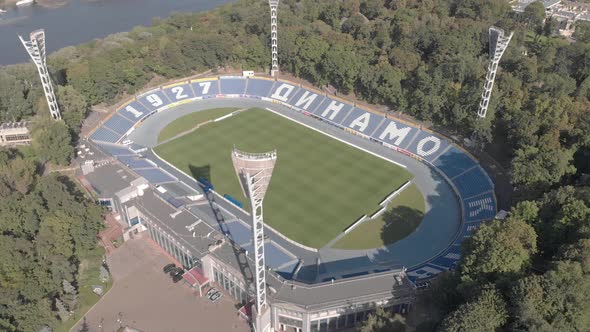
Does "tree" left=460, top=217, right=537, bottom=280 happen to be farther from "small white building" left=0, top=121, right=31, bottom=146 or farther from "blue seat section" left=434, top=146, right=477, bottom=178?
"small white building" left=0, top=121, right=31, bottom=146

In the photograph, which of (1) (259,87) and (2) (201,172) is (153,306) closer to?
(2) (201,172)

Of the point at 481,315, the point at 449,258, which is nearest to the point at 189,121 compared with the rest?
the point at 449,258

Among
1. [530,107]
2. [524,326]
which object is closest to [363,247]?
[524,326]

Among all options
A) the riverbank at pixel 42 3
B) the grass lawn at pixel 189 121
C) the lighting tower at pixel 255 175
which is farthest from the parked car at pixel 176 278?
the riverbank at pixel 42 3

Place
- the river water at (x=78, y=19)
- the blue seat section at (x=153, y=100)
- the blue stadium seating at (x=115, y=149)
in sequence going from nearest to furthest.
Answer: the blue stadium seating at (x=115, y=149)
the blue seat section at (x=153, y=100)
the river water at (x=78, y=19)

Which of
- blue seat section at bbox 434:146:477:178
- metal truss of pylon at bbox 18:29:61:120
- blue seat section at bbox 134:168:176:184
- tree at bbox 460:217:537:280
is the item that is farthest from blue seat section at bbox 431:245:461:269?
metal truss of pylon at bbox 18:29:61:120

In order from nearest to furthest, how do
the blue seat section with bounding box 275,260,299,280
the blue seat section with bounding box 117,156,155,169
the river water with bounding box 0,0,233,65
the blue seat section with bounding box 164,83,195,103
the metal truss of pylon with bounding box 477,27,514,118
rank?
the blue seat section with bounding box 275,260,299,280
the metal truss of pylon with bounding box 477,27,514,118
the blue seat section with bounding box 117,156,155,169
the blue seat section with bounding box 164,83,195,103
the river water with bounding box 0,0,233,65

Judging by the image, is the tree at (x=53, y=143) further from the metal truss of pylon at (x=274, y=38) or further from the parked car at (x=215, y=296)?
the metal truss of pylon at (x=274, y=38)
